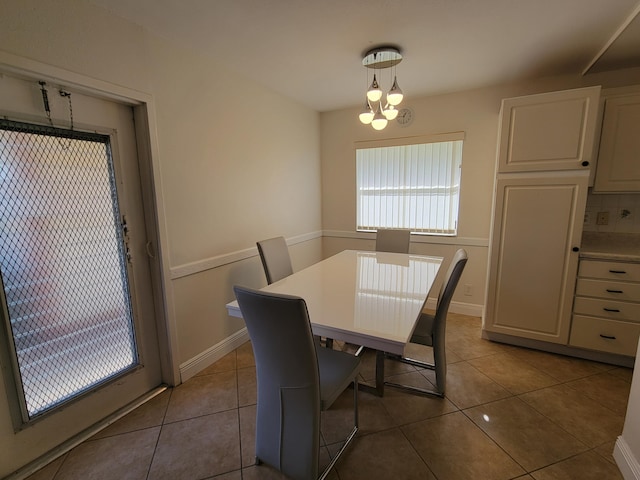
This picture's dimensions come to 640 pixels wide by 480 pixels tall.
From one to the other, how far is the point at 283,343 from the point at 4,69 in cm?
172

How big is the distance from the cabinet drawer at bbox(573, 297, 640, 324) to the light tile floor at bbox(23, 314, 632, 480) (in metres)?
0.43

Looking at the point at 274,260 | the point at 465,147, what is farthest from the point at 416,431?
the point at 465,147

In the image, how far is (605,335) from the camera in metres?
2.26

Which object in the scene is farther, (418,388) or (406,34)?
(418,388)

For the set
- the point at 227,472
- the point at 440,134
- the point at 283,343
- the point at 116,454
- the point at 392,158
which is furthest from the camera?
the point at 392,158

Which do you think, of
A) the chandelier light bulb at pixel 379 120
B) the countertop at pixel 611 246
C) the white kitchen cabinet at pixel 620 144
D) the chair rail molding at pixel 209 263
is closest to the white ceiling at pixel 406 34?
the white kitchen cabinet at pixel 620 144

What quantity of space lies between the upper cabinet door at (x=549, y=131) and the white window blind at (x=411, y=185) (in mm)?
740

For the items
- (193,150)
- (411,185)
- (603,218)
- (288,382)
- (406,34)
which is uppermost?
(406,34)

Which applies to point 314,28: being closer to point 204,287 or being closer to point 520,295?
point 204,287

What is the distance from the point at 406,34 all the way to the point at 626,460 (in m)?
2.62

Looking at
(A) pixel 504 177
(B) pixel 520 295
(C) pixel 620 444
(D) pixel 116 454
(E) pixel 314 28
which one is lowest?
(D) pixel 116 454

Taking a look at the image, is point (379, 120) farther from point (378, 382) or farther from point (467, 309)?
point (467, 309)

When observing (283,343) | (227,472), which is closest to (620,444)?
(283,343)

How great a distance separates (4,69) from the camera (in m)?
1.29
